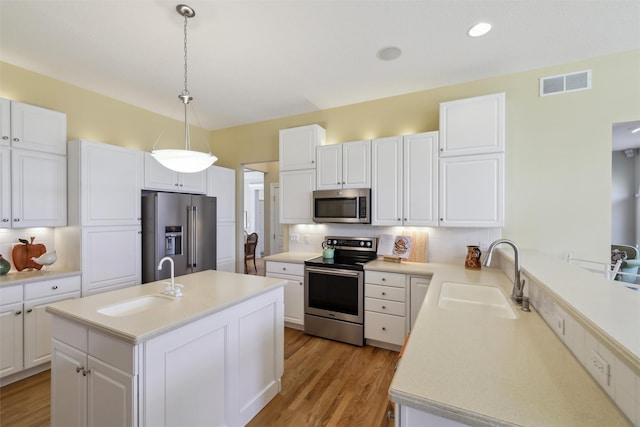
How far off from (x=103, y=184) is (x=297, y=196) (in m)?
2.06

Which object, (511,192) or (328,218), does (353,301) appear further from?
(511,192)

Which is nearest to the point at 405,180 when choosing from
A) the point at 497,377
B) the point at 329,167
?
the point at 329,167

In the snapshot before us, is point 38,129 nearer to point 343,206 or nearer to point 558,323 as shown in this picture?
point 343,206

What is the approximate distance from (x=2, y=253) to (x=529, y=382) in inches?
157

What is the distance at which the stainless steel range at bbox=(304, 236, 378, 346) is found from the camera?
2914 millimetres

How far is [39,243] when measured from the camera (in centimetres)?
276

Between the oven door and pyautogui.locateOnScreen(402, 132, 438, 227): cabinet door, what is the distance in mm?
850

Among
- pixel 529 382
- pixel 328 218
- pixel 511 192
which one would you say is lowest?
pixel 529 382

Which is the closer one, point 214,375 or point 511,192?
point 214,375

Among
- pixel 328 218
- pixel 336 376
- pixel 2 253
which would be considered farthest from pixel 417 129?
pixel 2 253

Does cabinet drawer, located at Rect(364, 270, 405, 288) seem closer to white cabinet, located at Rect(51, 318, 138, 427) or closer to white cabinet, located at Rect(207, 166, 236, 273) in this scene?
white cabinet, located at Rect(51, 318, 138, 427)

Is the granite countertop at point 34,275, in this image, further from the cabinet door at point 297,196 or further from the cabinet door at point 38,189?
the cabinet door at point 297,196

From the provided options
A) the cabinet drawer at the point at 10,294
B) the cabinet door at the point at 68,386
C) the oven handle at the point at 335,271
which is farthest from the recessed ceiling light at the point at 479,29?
the cabinet drawer at the point at 10,294

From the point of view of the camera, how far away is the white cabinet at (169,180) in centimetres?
326
